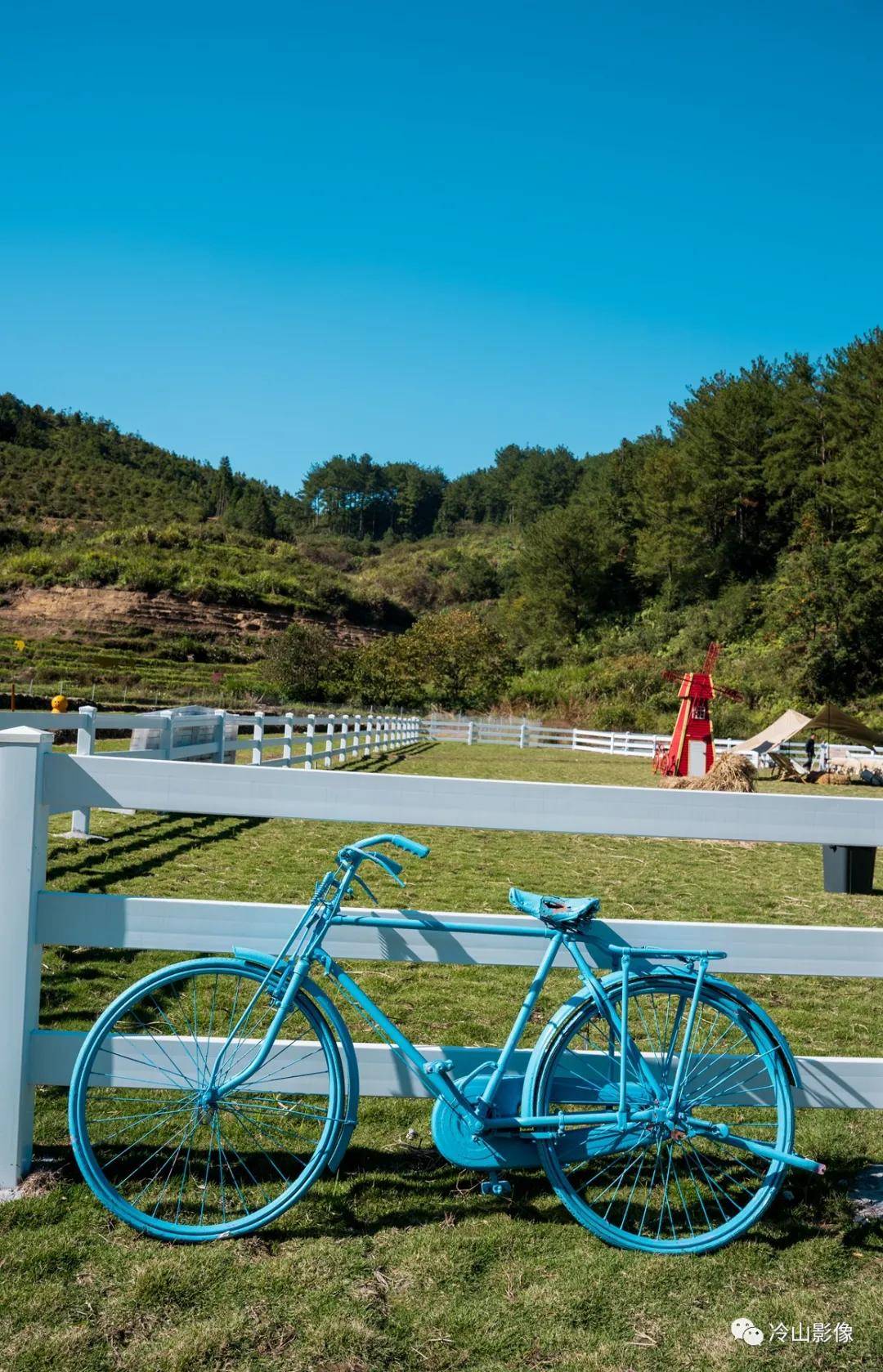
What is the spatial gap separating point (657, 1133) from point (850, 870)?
618cm

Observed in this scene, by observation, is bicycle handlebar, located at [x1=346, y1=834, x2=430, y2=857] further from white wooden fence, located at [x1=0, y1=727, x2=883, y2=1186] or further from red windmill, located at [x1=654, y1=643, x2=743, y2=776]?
red windmill, located at [x1=654, y1=643, x2=743, y2=776]

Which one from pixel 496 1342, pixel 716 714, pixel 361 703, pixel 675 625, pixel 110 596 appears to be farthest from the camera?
pixel 110 596

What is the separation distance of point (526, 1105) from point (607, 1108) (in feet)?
1.42

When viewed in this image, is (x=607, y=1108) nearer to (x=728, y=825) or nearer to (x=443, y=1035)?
(x=728, y=825)

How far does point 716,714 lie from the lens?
41.9 meters

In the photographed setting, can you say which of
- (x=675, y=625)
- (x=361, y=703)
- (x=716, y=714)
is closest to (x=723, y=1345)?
(x=716, y=714)

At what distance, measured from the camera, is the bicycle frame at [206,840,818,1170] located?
2.63m

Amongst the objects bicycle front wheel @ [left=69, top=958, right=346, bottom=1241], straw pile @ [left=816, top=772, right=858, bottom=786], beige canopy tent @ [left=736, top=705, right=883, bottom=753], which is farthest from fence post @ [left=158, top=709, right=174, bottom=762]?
beige canopy tent @ [left=736, top=705, right=883, bottom=753]

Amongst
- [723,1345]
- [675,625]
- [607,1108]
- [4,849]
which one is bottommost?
[723,1345]

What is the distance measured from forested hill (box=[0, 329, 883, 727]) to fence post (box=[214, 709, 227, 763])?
35.5 m

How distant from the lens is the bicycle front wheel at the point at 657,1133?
2658mm

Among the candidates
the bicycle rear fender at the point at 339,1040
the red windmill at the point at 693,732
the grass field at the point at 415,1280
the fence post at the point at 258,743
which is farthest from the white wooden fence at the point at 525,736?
the bicycle rear fender at the point at 339,1040

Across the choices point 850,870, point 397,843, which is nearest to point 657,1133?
point 397,843

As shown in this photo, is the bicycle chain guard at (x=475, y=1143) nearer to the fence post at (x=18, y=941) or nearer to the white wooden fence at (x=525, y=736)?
the fence post at (x=18, y=941)
